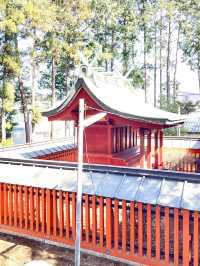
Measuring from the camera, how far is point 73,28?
2656cm

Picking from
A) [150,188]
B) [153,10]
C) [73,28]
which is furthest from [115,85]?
[153,10]

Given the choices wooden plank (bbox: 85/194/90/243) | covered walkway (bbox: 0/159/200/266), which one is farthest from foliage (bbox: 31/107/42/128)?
wooden plank (bbox: 85/194/90/243)

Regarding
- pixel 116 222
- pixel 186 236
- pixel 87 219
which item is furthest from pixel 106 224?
pixel 186 236

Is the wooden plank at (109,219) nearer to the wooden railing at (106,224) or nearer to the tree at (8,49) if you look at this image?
the wooden railing at (106,224)

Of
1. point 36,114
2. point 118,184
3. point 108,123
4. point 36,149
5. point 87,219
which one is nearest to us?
point 118,184

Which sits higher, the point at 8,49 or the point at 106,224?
the point at 8,49

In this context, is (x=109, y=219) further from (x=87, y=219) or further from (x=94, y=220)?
(x=87, y=219)

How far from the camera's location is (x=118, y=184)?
7133 mm

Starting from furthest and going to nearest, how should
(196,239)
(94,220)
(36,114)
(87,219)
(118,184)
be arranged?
(36,114) < (87,219) < (94,220) < (118,184) < (196,239)

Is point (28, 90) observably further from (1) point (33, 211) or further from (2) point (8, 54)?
(1) point (33, 211)

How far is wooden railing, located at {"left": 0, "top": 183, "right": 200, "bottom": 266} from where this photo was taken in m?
6.36

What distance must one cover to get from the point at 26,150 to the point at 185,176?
9100 mm

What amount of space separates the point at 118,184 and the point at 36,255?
112 inches

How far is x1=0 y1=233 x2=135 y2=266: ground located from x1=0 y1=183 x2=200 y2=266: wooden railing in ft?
0.78
